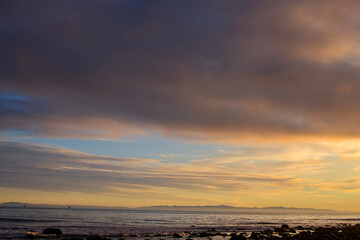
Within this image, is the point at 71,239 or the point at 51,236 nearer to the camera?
the point at 71,239

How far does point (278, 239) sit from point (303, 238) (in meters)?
3.61

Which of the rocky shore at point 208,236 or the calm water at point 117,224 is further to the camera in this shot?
the calm water at point 117,224

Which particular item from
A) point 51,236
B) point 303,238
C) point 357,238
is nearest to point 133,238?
point 51,236

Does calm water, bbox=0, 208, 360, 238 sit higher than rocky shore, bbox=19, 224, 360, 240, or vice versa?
rocky shore, bbox=19, 224, 360, 240

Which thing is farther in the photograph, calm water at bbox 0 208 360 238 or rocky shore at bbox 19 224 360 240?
calm water at bbox 0 208 360 238

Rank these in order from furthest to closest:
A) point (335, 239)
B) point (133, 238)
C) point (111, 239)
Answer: point (133, 238) → point (111, 239) → point (335, 239)

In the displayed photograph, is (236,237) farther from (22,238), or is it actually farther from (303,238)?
(22,238)

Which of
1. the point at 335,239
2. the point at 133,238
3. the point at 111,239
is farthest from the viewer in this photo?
the point at 133,238

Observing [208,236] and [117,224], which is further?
[117,224]

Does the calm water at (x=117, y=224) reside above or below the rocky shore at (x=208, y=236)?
below

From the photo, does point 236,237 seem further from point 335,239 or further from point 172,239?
point 335,239

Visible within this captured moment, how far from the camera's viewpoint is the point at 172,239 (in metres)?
41.9

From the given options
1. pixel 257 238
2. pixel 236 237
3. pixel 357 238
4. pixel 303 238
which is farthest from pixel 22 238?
pixel 357 238

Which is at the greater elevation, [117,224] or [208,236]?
[208,236]
